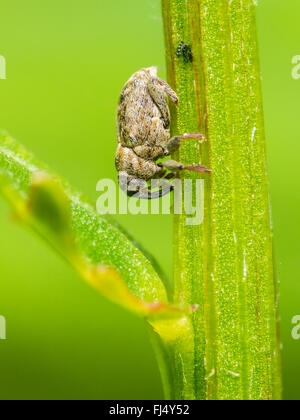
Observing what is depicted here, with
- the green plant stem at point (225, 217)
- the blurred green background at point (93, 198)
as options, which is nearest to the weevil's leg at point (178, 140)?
the green plant stem at point (225, 217)

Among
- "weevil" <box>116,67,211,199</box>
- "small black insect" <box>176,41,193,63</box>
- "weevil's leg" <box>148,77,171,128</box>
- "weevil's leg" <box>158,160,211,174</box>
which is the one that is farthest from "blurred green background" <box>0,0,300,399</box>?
"small black insect" <box>176,41,193,63</box>

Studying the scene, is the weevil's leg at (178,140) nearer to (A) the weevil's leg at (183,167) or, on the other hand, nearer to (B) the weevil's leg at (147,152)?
(A) the weevil's leg at (183,167)

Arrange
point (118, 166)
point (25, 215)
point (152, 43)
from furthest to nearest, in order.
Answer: point (152, 43), point (118, 166), point (25, 215)

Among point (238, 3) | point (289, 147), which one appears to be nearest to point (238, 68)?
point (238, 3)

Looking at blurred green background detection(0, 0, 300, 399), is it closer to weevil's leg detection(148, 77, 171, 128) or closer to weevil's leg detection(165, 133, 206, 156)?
weevil's leg detection(148, 77, 171, 128)

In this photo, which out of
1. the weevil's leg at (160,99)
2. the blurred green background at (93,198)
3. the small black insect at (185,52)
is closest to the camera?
the small black insect at (185,52)

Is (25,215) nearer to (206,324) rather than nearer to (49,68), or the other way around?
(206,324)
